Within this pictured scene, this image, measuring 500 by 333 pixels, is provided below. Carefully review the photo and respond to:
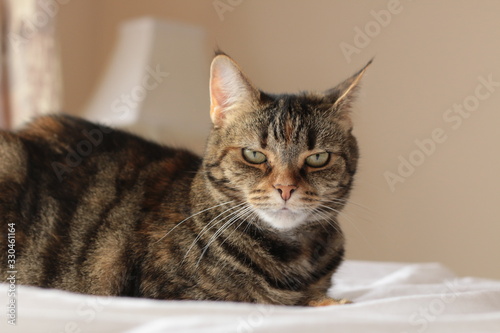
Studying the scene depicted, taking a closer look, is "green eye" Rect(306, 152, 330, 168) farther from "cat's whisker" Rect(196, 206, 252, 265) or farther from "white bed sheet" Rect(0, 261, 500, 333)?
"white bed sheet" Rect(0, 261, 500, 333)

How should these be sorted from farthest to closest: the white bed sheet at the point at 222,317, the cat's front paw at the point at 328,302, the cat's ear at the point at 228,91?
1. the cat's ear at the point at 228,91
2. the cat's front paw at the point at 328,302
3. the white bed sheet at the point at 222,317

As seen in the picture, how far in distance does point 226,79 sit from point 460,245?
1.82 metres

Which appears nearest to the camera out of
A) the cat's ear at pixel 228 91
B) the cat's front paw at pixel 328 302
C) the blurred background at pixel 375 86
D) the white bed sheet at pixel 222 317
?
the white bed sheet at pixel 222 317

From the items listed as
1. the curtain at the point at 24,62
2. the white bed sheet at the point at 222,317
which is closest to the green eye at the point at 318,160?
the white bed sheet at the point at 222,317

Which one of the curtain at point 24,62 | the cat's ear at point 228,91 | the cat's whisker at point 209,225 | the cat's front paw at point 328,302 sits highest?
the cat's ear at point 228,91

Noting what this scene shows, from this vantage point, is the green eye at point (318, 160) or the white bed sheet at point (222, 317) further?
the green eye at point (318, 160)

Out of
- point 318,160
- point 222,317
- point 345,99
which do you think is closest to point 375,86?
point 345,99

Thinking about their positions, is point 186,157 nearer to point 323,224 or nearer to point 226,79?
point 226,79

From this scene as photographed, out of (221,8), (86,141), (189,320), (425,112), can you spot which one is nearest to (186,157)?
(86,141)

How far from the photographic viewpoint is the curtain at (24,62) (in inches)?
100

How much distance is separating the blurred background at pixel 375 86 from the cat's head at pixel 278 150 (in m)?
1.21

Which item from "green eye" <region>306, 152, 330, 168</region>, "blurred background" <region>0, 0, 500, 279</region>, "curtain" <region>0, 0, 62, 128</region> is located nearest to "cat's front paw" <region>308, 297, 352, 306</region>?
"green eye" <region>306, 152, 330, 168</region>

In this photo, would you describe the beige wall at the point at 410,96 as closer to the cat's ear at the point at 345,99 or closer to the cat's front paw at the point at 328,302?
the cat's ear at the point at 345,99

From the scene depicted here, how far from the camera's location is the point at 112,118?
7.91 ft
